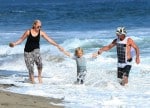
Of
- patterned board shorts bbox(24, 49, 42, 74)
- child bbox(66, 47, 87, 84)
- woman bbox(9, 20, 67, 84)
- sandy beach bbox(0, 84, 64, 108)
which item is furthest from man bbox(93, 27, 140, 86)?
sandy beach bbox(0, 84, 64, 108)

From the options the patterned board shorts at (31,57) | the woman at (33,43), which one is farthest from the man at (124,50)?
the patterned board shorts at (31,57)

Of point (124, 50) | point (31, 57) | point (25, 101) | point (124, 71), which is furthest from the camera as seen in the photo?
point (31, 57)

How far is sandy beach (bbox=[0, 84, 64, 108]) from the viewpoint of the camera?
28.7 feet

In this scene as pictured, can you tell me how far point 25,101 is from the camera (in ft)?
30.1

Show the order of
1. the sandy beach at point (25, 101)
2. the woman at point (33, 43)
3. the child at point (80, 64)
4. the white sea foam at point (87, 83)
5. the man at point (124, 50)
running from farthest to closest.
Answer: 1. the child at point (80, 64)
2. the woman at point (33, 43)
3. the man at point (124, 50)
4. the white sea foam at point (87, 83)
5. the sandy beach at point (25, 101)

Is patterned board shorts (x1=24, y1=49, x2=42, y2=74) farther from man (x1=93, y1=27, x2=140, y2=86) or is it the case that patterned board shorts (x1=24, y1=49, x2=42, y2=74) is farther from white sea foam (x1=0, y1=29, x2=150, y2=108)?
man (x1=93, y1=27, x2=140, y2=86)

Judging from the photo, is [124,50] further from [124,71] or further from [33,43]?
[33,43]

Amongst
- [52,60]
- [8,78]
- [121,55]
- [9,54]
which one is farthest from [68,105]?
[9,54]

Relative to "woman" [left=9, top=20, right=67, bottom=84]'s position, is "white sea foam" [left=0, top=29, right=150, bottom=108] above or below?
below

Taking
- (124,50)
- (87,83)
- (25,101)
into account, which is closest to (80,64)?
(87,83)

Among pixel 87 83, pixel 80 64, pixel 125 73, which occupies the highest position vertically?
pixel 80 64

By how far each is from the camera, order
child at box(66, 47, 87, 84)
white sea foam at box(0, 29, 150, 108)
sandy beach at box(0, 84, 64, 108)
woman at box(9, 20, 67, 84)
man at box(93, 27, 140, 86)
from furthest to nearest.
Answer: child at box(66, 47, 87, 84) < woman at box(9, 20, 67, 84) < man at box(93, 27, 140, 86) < white sea foam at box(0, 29, 150, 108) < sandy beach at box(0, 84, 64, 108)

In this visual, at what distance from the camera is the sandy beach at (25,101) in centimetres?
876

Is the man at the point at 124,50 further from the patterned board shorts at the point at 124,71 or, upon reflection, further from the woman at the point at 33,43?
the woman at the point at 33,43
